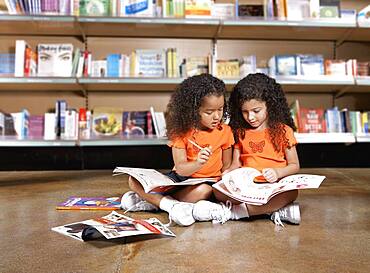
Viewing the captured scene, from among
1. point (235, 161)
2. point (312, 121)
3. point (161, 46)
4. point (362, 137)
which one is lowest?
point (235, 161)

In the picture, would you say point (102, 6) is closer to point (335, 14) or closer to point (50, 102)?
point (50, 102)

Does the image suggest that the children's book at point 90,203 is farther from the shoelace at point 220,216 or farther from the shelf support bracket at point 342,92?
the shelf support bracket at point 342,92

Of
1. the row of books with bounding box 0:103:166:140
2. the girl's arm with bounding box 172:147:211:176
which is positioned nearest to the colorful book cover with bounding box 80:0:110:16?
the row of books with bounding box 0:103:166:140

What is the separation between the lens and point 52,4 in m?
3.00

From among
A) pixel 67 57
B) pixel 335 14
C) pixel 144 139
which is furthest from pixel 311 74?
pixel 67 57

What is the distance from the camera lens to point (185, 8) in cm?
308

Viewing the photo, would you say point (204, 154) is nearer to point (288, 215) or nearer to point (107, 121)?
point (288, 215)

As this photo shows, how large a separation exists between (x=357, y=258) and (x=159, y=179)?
714mm

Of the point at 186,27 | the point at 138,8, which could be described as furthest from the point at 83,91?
the point at 186,27

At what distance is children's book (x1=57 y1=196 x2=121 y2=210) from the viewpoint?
5.44ft

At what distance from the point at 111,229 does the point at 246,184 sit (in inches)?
18.4

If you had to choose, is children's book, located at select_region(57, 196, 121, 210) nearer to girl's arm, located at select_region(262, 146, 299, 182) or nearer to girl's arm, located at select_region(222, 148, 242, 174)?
girl's arm, located at select_region(222, 148, 242, 174)

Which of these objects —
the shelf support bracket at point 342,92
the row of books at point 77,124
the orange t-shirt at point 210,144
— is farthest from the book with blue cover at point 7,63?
the shelf support bracket at point 342,92

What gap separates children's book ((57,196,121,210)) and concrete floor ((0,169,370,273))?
0.16 ft
